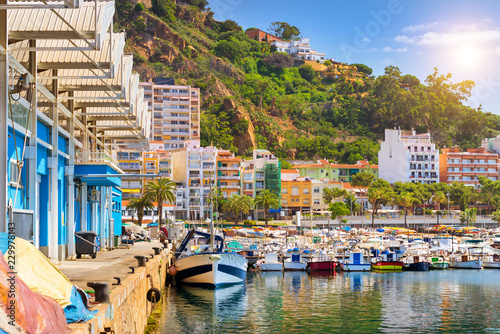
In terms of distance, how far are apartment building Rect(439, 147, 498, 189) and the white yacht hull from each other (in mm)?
111564

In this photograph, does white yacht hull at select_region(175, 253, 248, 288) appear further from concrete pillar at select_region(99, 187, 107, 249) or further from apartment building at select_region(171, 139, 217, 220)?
apartment building at select_region(171, 139, 217, 220)

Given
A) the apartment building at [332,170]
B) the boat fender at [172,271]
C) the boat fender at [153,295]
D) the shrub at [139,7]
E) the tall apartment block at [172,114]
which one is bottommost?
the boat fender at [172,271]

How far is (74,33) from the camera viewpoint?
62.0 feet

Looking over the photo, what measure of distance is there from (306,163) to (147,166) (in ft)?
169

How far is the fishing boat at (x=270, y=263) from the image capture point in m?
55.7

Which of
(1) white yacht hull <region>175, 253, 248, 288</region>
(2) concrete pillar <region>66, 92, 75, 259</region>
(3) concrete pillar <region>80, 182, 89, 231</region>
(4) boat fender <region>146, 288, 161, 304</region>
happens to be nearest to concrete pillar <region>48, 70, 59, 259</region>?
(2) concrete pillar <region>66, 92, 75, 259</region>

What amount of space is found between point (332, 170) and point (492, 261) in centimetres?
8545

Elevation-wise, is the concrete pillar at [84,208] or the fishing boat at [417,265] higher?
the concrete pillar at [84,208]

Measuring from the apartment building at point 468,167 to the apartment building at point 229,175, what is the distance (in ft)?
163

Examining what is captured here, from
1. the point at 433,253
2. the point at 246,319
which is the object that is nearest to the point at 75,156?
the point at 246,319

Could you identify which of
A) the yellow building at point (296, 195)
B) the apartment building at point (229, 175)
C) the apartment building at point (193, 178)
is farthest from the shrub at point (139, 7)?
the yellow building at point (296, 195)

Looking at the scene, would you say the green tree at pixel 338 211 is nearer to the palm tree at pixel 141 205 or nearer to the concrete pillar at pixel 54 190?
the palm tree at pixel 141 205

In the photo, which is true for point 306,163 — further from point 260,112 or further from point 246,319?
point 246,319

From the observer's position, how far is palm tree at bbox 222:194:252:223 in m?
109
